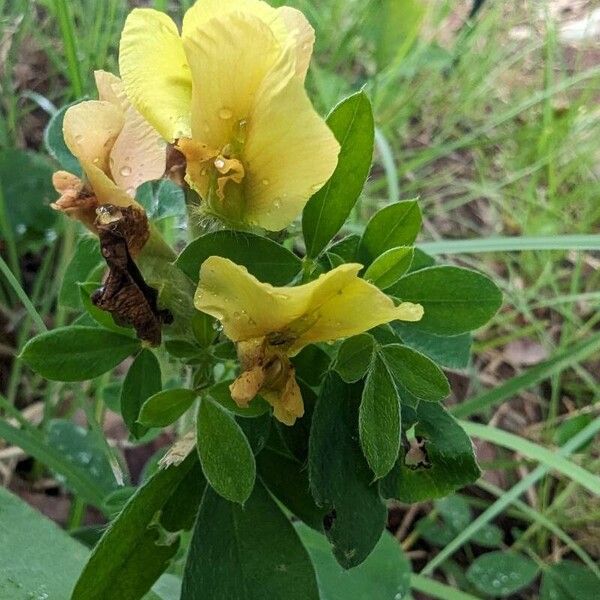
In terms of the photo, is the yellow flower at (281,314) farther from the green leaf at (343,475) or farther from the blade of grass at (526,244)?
the blade of grass at (526,244)

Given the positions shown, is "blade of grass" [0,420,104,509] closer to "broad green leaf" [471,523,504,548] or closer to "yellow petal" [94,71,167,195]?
"yellow petal" [94,71,167,195]

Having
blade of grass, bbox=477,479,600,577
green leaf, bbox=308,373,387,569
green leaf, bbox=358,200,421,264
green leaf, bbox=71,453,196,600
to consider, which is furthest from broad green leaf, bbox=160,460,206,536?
blade of grass, bbox=477,479,600,577

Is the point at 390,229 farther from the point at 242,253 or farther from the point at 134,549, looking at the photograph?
the point at 134,549

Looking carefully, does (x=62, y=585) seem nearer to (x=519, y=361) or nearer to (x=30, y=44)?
(x=519, y=361)

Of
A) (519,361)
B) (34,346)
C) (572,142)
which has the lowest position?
(519,361)

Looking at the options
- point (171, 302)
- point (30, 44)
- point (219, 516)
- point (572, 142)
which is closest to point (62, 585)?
point (219, 516)

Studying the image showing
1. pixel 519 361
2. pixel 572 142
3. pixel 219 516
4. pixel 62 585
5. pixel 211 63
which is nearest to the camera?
pixel 211 63

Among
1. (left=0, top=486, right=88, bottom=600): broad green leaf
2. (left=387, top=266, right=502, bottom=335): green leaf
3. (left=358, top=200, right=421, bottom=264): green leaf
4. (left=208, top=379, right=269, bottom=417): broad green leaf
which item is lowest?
(left=0, top=486, right=88, bottom=600): broad green leaf
